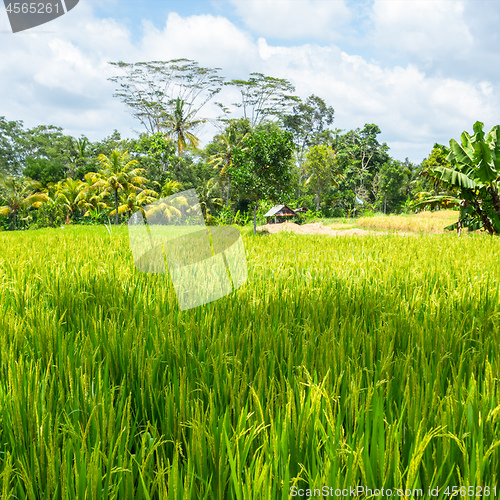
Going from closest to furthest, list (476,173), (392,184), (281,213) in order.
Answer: (476,173), (281,213), (392,184)

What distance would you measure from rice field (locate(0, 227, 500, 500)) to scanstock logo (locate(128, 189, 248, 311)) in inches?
10.7

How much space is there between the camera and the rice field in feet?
2.44

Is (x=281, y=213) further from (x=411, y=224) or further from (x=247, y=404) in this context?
(x=247, y=404)

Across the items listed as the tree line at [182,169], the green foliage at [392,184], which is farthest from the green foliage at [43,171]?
the green foliage at [392,184]

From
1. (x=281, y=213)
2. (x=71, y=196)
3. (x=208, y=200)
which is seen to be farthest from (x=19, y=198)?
(x=281, y=213)

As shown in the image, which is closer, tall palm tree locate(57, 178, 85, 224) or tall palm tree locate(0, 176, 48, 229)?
tall palm tree locate(57, 178, 85, 224)

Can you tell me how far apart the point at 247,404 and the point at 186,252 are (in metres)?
3.12

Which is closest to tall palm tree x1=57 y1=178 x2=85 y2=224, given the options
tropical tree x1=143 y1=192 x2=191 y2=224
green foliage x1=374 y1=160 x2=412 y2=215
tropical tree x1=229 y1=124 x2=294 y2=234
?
tropical tree x1=229 y1=124 x2=294 y2=234

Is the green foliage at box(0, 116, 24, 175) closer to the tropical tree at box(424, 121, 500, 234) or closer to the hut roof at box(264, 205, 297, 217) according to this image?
the hut roof at box(264, 205, 297, 217)

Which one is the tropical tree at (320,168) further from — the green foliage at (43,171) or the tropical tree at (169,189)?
the green foliage at (43,171)

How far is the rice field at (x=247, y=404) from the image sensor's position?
0.74 metres

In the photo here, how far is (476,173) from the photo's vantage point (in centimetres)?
894

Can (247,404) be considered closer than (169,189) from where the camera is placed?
Yes

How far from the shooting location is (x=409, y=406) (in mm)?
918
